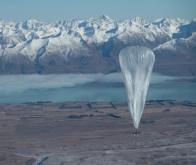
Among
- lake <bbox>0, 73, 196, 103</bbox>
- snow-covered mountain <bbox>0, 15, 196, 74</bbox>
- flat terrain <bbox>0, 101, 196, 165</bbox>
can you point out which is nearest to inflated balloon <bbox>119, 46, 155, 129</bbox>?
flat terrain <bbox>0, 101, 196, 165</bbox>

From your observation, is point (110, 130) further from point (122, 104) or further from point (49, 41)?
point (49, 41)

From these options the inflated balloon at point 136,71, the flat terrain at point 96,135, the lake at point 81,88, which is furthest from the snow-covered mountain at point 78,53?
the inflated balloon at point 136,71

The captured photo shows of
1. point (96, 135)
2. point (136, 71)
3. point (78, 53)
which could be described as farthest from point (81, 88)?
point (136, 71)

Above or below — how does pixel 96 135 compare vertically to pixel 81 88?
above

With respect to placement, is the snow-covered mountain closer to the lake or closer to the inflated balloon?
the lake

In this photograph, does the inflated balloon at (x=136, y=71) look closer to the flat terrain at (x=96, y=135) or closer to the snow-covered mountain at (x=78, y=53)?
the flat terrain at (x=96, y=135)

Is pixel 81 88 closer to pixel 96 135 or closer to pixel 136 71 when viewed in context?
pixel 96 135
